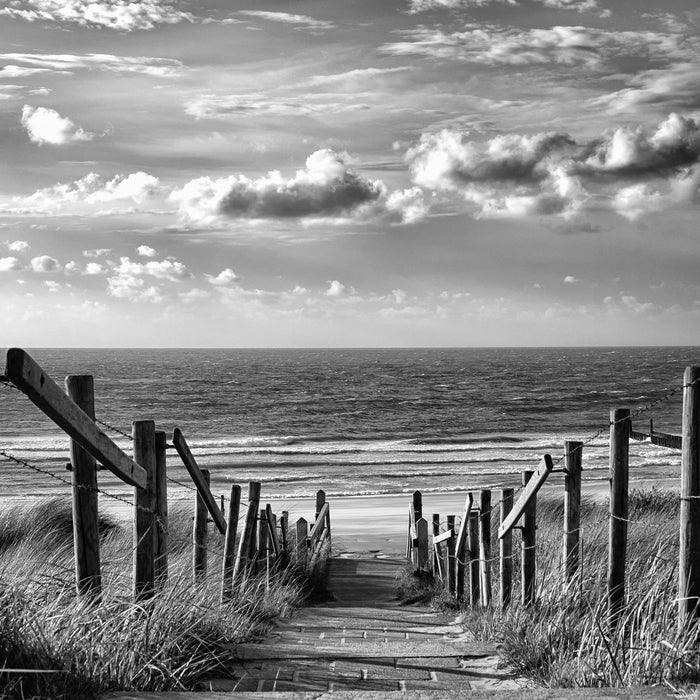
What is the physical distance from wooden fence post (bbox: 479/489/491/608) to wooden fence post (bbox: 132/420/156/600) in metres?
3.41

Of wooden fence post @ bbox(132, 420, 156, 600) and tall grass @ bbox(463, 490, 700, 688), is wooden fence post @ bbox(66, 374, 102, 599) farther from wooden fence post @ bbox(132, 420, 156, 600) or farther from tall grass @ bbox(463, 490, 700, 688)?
tall grass @ bbox(463, 490, 700, 688)

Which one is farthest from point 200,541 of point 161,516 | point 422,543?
point 422,543

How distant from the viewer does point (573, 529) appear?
23.6ft

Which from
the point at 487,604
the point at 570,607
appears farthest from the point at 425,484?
the point at 570,607

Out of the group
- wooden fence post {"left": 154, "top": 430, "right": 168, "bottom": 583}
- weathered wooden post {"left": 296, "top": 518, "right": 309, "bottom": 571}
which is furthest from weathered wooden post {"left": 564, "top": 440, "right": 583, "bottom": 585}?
weathered wooden post {"left": 296, "top": 518, "right": 309, "bottom": 571}

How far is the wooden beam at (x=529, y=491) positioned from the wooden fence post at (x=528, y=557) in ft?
0.18

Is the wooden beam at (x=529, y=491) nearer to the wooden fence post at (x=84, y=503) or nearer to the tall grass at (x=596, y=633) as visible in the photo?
the tall grass at (x=596, y=633)

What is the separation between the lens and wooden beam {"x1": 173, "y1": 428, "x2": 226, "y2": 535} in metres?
7.94

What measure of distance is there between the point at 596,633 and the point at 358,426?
4716 cm

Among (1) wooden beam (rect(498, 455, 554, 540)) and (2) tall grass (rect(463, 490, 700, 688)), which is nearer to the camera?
(2) tall grass (rect(463, 490, 700, 688))

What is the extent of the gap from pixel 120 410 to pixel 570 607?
60387 mm

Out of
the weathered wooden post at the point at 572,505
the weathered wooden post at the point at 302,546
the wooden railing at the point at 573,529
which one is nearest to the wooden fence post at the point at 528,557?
the wooden railing at the point at 573,529

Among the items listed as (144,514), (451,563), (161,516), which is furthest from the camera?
(451,563)

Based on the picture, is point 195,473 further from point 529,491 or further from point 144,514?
point 529,491
